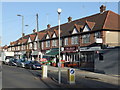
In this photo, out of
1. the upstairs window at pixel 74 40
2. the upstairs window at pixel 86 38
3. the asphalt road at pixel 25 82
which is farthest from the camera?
the upstairs window at pixel 74 40

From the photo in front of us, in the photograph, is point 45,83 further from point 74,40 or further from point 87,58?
point 74,40

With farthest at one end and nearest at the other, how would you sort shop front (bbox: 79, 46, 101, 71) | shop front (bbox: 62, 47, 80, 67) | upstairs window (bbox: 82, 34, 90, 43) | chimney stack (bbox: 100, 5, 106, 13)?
chimney stack (bbox: 100, 5, 106, 13) < shop front (bbox: 62, 47, 80, 67) < upstairs window (bbox: 82, 34, 90, 43) < shop front (bbox: 79, 46, 101, 71)

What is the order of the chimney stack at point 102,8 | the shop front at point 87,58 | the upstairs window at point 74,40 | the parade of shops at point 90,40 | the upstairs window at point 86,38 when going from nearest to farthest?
the parade of shops at point 90,40 → the shop front at point 87,58 → the upstairs window at point 86,38 → the upstairs window at point 74,40 → the chimney stack at point 102,8

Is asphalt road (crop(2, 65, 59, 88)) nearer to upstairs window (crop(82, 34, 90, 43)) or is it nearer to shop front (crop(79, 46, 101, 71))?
shop front (crop(79, 46, 101, 71))

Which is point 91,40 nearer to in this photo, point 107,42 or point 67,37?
point 107,42

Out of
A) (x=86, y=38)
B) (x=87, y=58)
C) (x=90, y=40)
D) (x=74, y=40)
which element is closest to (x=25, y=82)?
(x=90, y=40)

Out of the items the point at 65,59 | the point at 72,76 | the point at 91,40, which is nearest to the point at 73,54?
the point at 65,59

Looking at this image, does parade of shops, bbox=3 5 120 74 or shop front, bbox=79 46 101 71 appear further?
shop front, bbox=79 46 101 71

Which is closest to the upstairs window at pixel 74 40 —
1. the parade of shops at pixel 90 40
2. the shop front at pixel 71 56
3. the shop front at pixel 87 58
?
the parade of shops at pixel 90 40

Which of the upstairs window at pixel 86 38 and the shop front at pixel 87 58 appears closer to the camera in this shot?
the shop front at pixel 87 58

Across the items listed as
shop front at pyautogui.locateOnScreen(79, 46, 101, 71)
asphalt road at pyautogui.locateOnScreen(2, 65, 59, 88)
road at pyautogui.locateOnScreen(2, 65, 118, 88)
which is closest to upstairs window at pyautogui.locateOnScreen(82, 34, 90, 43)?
shop front at pyautogui.locateOnScreen(79, 46, 101, 71)

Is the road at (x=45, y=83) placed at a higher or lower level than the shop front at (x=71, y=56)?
lower

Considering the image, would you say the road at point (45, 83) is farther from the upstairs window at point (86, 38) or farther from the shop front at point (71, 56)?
the shop front at point (71, 56)

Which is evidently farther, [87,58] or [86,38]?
[86,38]
